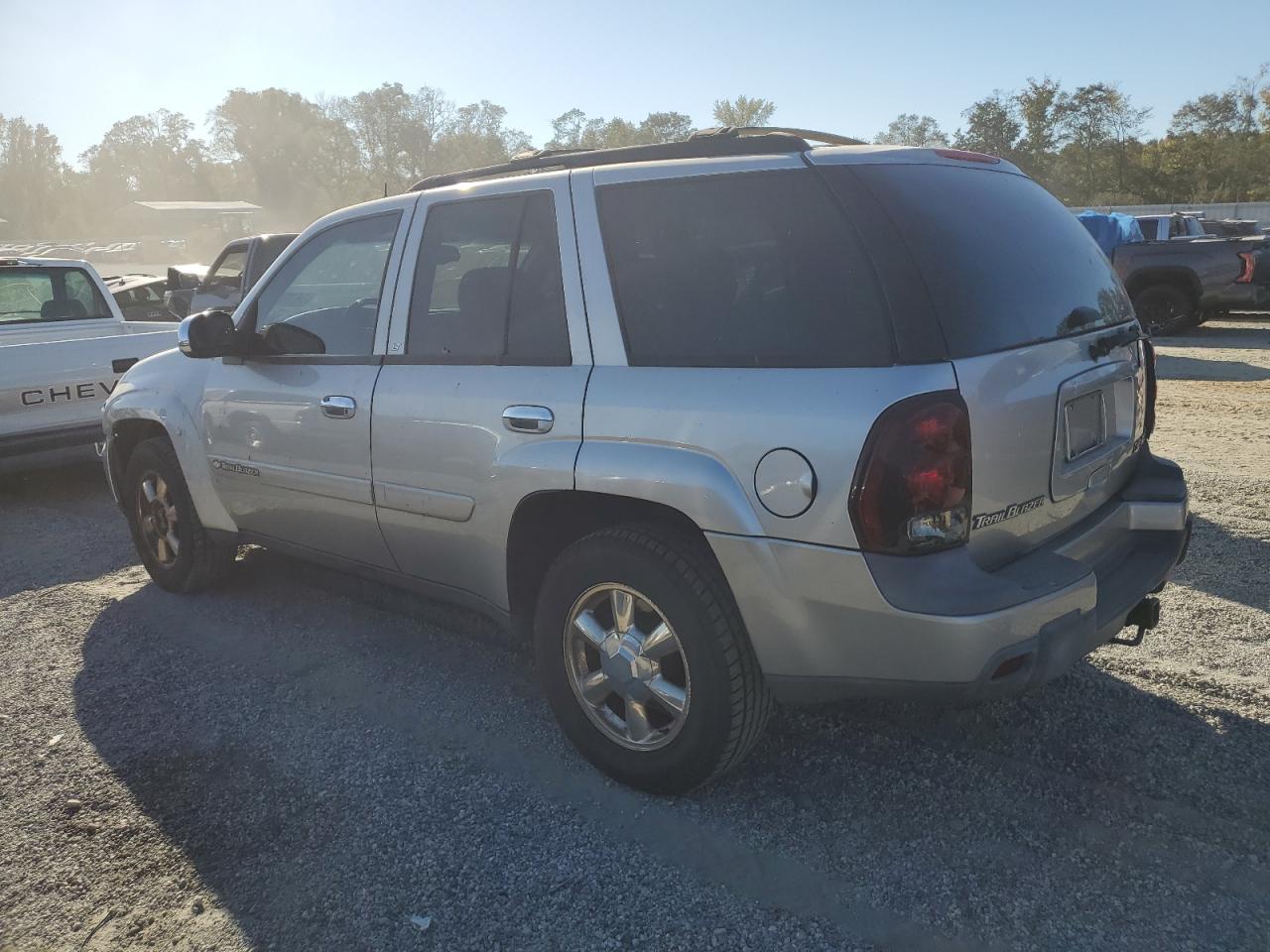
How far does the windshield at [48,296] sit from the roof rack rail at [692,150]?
6481 millimetres

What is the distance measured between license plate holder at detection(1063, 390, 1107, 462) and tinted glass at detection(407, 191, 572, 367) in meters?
1.47

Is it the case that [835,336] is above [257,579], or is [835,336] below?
above

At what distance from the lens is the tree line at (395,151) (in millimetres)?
51625

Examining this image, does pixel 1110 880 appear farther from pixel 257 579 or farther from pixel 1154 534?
pixel 257 579

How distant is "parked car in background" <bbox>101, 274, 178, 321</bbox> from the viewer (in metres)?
13.0

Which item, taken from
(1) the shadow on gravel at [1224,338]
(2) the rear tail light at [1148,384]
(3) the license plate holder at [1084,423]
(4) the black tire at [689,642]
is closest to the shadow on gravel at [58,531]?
(4) the black tire at [689,642]

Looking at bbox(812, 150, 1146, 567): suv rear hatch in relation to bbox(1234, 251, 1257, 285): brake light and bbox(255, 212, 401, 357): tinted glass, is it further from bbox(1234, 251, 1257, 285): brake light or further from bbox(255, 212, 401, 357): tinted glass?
bbox(1234, 251, 1257, 285): brake light

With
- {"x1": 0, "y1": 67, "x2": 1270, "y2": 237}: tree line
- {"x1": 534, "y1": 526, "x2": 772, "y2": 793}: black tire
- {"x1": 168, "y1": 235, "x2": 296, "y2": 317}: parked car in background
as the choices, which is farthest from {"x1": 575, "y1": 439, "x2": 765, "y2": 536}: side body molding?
{"x1": 0, "y1": 67, "x2": 1270, "y2": 237}: tree line

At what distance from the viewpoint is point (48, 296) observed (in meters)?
8.67

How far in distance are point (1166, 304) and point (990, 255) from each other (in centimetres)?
1406

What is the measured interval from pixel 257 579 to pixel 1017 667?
4.13 metres

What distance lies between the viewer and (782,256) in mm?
2721

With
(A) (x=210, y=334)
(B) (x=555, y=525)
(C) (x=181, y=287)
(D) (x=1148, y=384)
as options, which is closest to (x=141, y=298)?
(C) (x=181, y=287)

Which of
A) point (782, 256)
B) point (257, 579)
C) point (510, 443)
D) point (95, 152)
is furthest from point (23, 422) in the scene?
point (95, 152)
